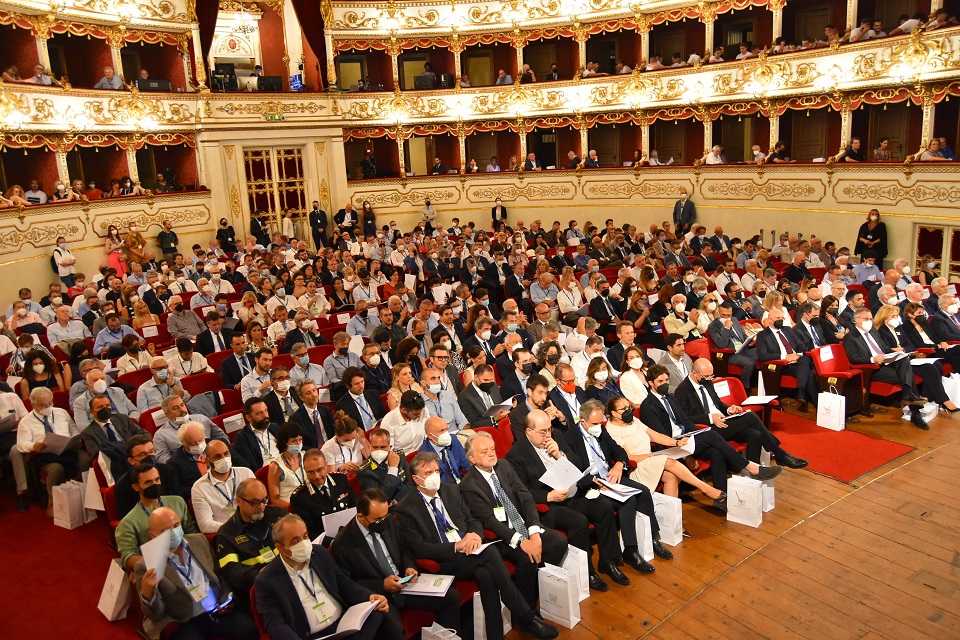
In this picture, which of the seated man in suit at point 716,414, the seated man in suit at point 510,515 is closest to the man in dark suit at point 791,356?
the seated man in suit at point 716,414

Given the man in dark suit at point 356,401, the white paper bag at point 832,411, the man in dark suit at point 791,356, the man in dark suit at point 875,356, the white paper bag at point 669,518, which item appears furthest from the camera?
the man in dark suit at point 791,356

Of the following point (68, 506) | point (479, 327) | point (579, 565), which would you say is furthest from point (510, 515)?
point (68, 506)

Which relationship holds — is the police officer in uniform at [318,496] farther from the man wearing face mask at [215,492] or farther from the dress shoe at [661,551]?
the dress shoe at [661,551]

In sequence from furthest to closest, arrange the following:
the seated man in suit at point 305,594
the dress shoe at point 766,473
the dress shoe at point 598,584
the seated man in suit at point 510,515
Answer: the dress shoe at point 766,473, the dress shoe at point 598,584, the seated man in suit at point 510,515, the seated man in suit at point 305,594

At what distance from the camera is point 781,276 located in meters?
10.9

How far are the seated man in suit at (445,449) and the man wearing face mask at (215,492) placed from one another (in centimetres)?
121

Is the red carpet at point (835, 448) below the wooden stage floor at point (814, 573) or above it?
above

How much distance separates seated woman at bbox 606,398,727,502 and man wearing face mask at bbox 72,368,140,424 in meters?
3.96

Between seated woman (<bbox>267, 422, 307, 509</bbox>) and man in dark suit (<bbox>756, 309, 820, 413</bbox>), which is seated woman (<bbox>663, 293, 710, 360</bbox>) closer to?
man in dark suit (<bbox>756, 309, 820, 413</bbox>)

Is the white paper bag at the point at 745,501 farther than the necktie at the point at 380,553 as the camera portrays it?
Yes

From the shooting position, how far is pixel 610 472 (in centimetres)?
522

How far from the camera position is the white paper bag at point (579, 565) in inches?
185

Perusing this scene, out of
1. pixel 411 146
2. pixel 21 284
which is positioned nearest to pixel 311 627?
pixel 21 284

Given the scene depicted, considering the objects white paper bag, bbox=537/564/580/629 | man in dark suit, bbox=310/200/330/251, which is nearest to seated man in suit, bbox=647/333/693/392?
white paper bag, bbox=537/564/580/629
